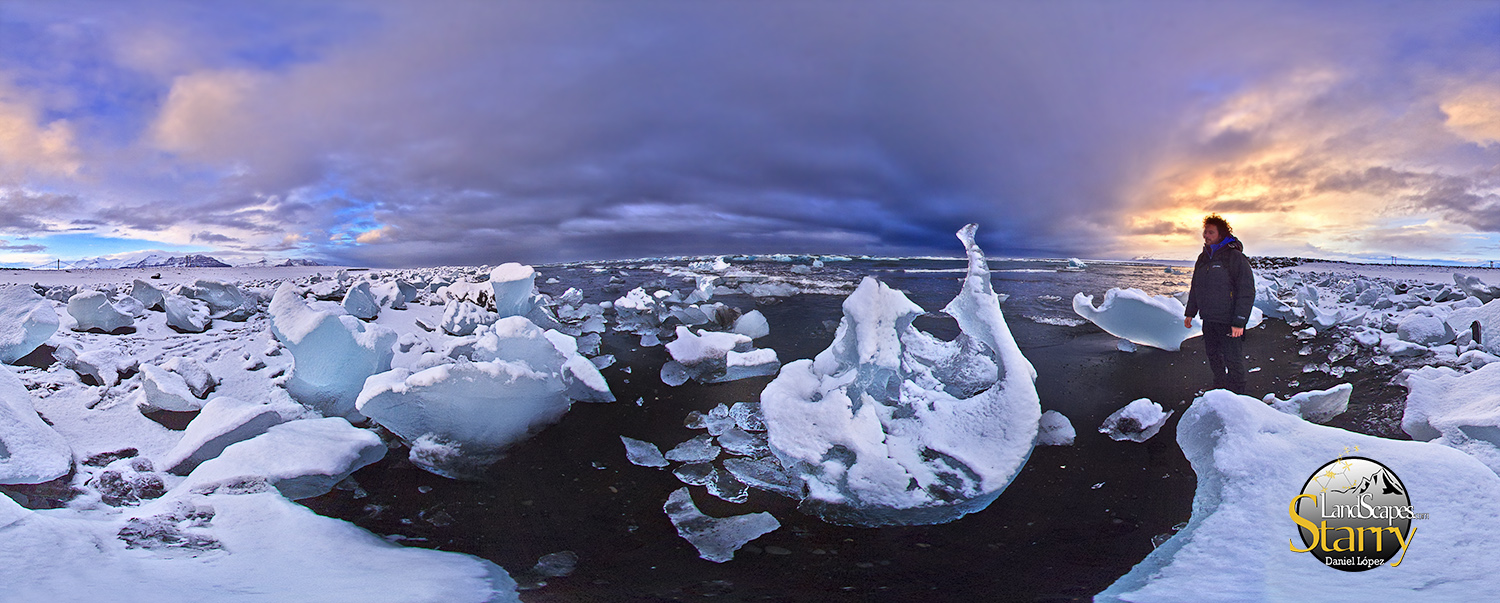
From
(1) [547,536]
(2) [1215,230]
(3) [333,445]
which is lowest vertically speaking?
(1) [547,536]

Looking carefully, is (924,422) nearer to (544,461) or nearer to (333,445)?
(544,461)

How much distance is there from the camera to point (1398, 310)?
6570mm

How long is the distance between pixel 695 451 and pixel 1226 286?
3.60 meters

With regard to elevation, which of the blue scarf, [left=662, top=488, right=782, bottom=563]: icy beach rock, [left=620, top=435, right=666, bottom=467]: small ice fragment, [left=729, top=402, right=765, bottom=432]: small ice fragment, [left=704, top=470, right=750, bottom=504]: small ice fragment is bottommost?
[left=662, top=488, right=782, bottom=563]: icy beach rock

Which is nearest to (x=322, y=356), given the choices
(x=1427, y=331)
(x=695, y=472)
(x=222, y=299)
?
(x=695, y=472)

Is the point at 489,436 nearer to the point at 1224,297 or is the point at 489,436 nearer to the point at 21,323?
the point at 21,323

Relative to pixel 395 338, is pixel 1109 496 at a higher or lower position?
lower

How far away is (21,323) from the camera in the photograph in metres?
3.75

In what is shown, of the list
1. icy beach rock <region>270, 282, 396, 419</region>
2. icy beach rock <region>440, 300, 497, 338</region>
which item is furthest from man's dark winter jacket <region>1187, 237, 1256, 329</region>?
icy beach rock <region>440, 300, 497, 338</region>

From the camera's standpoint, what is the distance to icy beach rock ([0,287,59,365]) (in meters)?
3.69

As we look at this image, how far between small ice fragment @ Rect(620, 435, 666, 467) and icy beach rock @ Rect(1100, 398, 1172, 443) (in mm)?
2380

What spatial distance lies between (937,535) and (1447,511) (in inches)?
56.8

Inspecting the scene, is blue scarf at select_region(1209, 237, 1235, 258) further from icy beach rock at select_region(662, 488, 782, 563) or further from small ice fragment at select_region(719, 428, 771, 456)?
icy beach rock at select_region(662, 488, 782, 563)

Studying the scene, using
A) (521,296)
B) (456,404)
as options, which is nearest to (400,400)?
(456,404)
